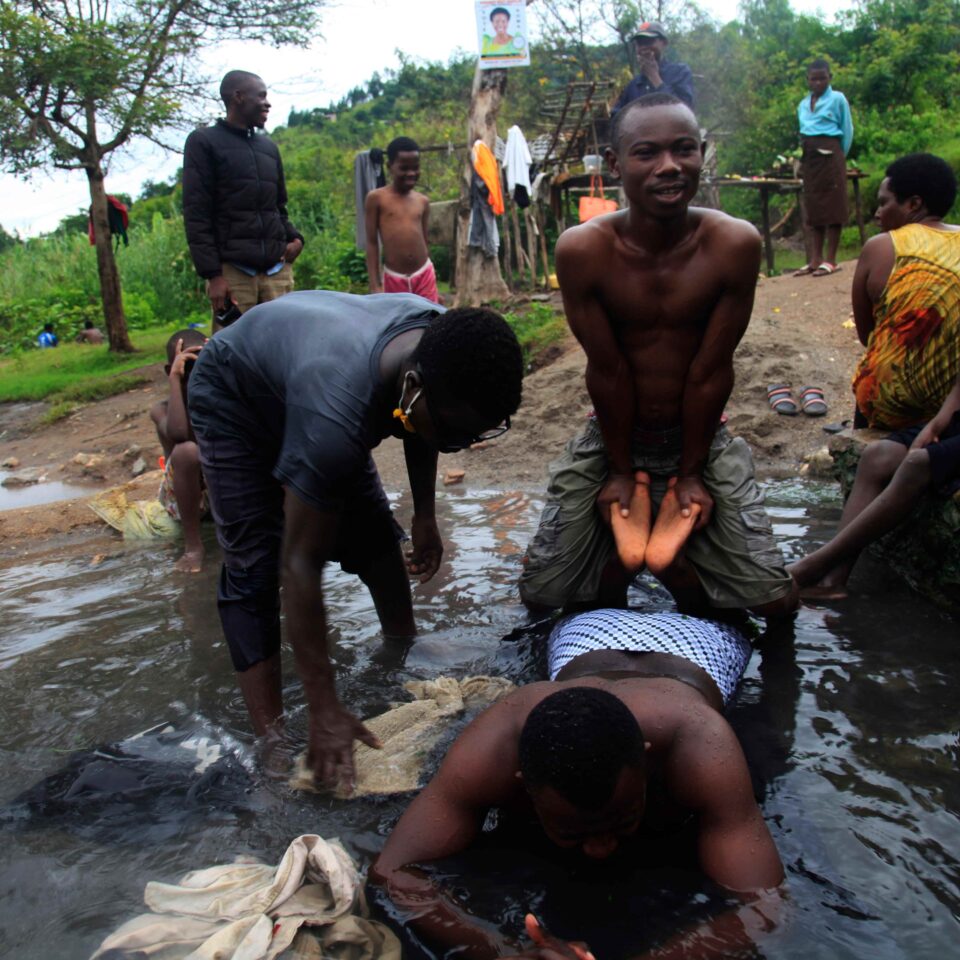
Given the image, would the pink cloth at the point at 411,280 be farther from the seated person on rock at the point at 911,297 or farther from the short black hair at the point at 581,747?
the short black hair at the point at 581,747

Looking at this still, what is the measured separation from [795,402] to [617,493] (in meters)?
3.17

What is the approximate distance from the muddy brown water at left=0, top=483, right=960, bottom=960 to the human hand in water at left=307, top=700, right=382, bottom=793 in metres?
0.26

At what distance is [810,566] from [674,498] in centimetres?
85

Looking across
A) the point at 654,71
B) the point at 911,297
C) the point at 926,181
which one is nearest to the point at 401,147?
the point at 654,71

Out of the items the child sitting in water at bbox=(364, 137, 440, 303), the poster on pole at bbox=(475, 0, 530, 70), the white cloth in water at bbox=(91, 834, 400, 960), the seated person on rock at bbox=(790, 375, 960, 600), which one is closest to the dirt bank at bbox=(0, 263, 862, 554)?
the child sitting in water at bbox=(364, 137, 440, 303)

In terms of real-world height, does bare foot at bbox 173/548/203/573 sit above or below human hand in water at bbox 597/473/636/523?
below

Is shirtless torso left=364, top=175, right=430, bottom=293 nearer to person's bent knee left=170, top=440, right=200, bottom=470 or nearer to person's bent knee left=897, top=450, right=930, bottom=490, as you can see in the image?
person's bent knee left=170, top=440, right=200, bottom=470

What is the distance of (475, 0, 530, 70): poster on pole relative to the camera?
929cm

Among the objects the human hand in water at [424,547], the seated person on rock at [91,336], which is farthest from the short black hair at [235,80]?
the seated person on rock at [91,336]

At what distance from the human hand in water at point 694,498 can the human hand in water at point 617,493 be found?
172 millimetres

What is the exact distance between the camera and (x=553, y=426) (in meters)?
6.67

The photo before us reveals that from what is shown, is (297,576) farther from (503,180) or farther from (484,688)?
(503,180)

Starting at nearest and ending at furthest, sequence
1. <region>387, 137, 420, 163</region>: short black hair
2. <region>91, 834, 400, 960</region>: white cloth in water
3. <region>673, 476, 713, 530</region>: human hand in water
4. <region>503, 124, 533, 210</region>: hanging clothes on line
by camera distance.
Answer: <region>91, 834, 400, 960</region>: white cloth in water < <region>673, 476, 713, 530</region>: human hand in water < <region>387, 137, 420, 163</region>: short black hair < <region>503, 124, 533, 210</region>: hanging clothes on line

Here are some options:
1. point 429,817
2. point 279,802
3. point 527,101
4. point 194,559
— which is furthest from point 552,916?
point 527,101
